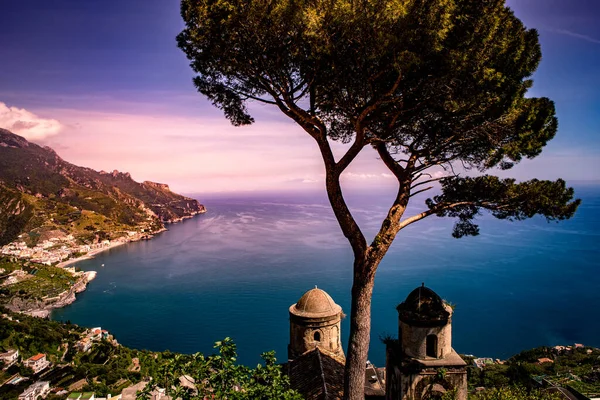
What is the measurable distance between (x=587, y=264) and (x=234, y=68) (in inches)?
3572

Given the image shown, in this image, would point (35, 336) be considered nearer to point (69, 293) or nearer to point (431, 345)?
point (69, 293)

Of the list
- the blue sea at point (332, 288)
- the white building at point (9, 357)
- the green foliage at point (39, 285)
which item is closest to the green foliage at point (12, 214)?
the blue sea at point (332, 288)

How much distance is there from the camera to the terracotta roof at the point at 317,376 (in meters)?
9.22

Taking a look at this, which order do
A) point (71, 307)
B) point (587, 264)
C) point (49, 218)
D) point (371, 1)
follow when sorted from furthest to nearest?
point (49, 218), point (587, 264), point (71, 307), point (371, 1)

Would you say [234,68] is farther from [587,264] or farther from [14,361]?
[587,264]

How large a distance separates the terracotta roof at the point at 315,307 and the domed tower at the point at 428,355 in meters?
4.52

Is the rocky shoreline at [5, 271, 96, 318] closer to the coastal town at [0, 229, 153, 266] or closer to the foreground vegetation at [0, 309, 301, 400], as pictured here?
the foreground vegetation at [0, 309, 301, 400]

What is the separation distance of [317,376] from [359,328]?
4.46 metres

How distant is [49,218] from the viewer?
119m

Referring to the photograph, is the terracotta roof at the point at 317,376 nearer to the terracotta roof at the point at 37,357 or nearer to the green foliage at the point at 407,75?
the green foliage at the point at 407,75

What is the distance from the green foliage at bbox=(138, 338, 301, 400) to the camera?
16.1 ft

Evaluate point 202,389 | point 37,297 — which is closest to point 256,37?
point 202,389

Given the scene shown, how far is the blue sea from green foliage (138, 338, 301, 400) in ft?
123

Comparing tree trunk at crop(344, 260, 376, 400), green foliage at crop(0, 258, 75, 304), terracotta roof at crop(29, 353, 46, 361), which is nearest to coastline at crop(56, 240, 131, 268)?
green foliage at crop(0, 258, 75, 304)
